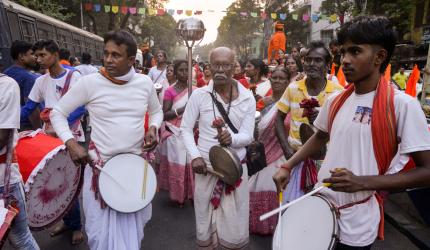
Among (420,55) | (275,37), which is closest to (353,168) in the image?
(275,37)

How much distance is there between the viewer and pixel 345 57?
179 cm

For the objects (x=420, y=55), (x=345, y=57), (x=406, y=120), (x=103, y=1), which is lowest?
(x=420, y=55)

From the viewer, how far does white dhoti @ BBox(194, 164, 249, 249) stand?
2.95 m

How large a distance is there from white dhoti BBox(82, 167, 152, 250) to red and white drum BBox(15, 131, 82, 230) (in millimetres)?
448

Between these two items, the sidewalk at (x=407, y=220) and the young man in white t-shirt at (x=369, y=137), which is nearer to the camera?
the young man in white t-shirt at (x=369, y=137)

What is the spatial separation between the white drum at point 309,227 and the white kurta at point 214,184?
3.39ft

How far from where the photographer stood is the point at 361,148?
177 centimetres

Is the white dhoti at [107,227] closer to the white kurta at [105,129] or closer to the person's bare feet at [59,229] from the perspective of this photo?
the white kurta at [105,129]

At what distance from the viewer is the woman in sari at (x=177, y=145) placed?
490cm

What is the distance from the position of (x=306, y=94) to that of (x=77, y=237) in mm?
2746

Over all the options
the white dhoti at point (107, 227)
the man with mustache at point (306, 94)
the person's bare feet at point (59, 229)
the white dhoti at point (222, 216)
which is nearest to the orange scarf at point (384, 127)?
the white dhoti at point (222, 216)

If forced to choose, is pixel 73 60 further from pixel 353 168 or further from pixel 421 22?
pixel 421 22

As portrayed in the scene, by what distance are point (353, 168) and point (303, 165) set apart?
5.38 feet

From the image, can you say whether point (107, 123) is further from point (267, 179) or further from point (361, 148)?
point (267, 179)
